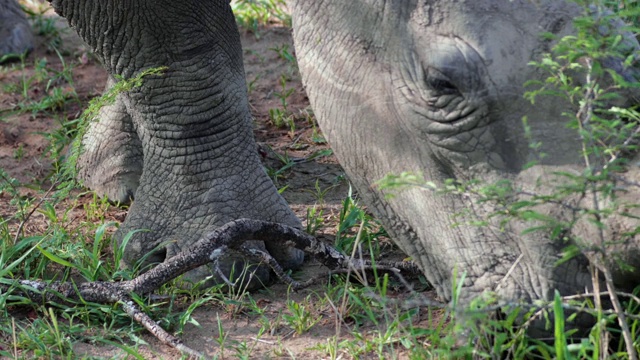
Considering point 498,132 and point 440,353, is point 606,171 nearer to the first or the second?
point 498,132

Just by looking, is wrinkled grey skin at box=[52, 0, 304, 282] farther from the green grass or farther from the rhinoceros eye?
the rhinoceros eye

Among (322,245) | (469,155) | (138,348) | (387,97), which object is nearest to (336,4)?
(387,97)

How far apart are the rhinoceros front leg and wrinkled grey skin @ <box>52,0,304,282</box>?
0.39 meters

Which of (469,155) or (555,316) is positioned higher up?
(469,155)

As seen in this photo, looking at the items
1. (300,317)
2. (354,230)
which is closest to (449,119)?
(300,317)

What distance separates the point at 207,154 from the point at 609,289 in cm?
180

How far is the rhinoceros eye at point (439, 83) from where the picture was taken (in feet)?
9.33

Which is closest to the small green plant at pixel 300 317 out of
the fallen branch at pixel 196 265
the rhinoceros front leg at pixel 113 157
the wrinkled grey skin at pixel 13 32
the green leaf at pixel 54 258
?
the fallen branch at pixel 196 265

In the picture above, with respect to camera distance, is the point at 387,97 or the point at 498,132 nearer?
the point at 498,132

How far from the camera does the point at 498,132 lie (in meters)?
2.79

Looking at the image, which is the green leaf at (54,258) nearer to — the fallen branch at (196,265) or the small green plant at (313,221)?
the fallen branch at (196,265)

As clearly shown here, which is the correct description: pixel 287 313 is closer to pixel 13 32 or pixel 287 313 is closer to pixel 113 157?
pixel 113 157

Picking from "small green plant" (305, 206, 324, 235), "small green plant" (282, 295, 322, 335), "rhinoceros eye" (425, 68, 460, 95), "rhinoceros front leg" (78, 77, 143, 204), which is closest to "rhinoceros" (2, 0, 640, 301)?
"rhinoceros eye" (425, 68, 460, 95)

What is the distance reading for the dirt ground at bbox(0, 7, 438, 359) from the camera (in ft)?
10.8
